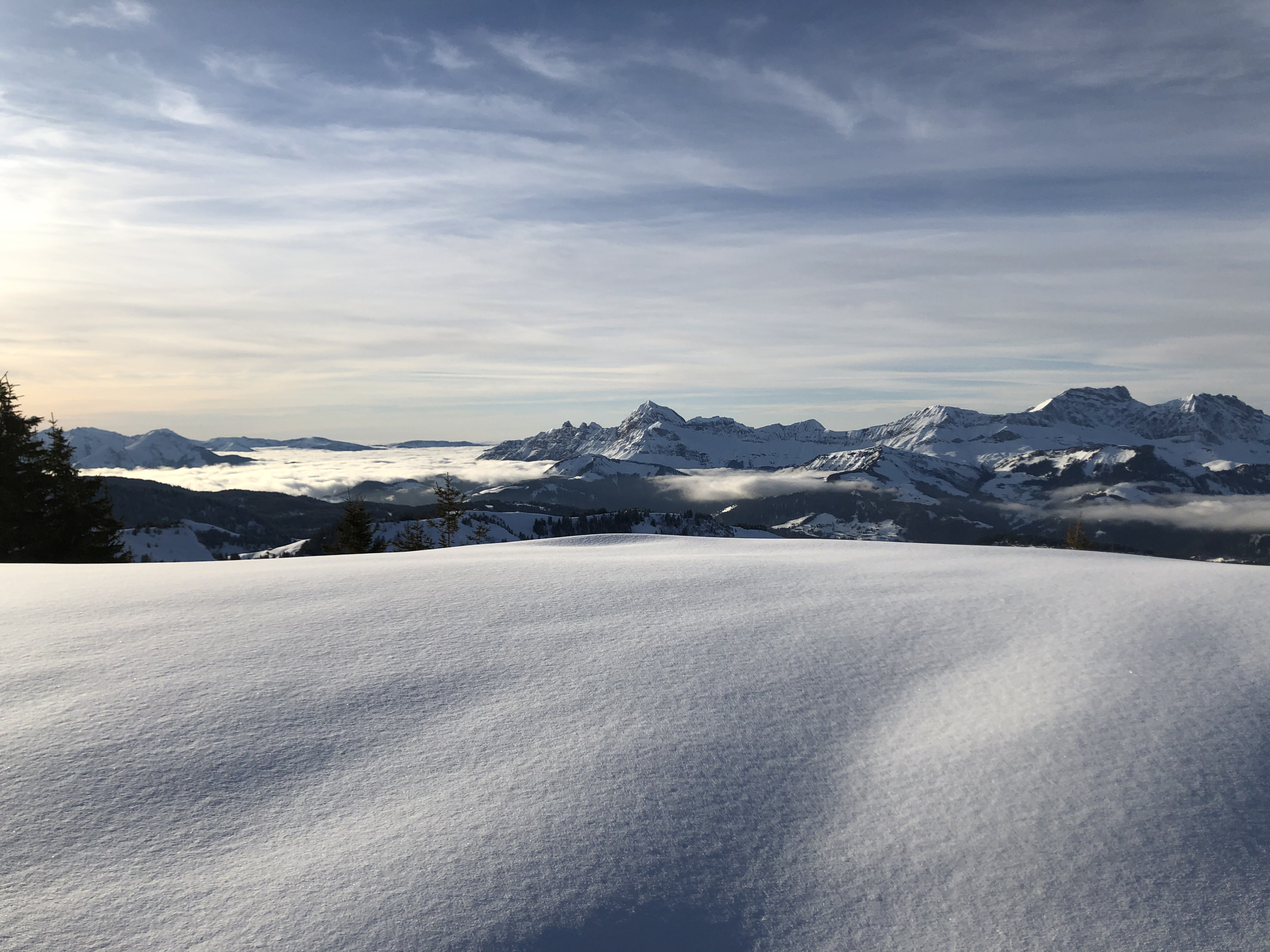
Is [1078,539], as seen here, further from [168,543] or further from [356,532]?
[168,543]

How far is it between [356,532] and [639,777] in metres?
44.1

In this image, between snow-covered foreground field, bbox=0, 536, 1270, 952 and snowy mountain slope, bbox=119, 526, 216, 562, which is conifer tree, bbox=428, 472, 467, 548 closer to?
snow-covered foreground field, bbox=0, 536, 1270, 952

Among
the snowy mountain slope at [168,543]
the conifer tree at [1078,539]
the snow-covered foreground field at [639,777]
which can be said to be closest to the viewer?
the snow-covered foreground field at [639,777]

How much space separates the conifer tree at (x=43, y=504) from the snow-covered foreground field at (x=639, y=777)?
2450cm

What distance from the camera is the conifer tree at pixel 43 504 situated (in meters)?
26.0

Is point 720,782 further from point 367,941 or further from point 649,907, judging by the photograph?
point 367,941

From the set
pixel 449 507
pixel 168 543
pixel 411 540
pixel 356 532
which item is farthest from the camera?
pixel 168 543

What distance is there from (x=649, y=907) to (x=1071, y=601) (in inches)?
238

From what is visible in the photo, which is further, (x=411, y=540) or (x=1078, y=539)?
(x=1078, y=539)

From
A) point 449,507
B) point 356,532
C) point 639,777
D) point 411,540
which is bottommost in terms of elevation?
point 411,540

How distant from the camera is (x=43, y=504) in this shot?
26969mm

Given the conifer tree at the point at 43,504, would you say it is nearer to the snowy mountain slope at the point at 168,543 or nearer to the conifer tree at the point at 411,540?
the conifer tree at the point at 411,540

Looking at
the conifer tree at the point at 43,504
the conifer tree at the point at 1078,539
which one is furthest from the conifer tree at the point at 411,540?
the conifer tree at the point at 1078,539

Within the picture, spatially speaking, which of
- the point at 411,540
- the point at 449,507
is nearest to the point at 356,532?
the point at 411,540
